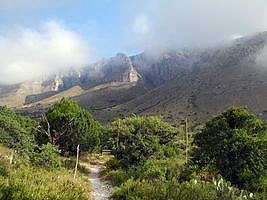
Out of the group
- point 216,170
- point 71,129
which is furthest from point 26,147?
point 216,170

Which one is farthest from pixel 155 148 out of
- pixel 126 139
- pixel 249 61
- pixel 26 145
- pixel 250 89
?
pixel 249 61

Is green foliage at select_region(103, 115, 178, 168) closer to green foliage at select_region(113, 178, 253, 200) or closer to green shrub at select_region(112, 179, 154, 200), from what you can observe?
green shrub at select_region(112, 179, 154, 200)

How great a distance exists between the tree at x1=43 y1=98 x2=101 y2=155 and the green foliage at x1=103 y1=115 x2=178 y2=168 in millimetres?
9568

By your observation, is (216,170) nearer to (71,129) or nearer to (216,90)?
(71,129)

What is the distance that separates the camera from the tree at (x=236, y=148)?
25.0 metres

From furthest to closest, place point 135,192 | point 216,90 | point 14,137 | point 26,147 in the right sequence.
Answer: point 216,90 < point 14,137 < point 26,147 < point 135,192

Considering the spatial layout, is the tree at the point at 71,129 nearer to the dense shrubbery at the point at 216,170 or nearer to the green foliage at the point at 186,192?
the dense shrubbery at the point at 216,170

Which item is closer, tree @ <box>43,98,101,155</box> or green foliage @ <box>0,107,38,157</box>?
green foliage @ <box>0,107,38,157</box>

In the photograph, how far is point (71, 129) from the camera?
53.0 m

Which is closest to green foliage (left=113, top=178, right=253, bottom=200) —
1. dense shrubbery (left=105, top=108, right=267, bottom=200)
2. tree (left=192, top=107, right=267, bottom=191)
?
dense shrubbery (left=105, top=108, right=267, bottom=200)

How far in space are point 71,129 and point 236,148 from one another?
30.6m

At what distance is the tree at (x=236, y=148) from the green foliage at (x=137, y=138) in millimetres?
11942

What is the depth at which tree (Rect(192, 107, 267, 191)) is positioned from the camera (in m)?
25.0

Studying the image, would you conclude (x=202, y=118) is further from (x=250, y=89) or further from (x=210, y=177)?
(x=210, y=177)
